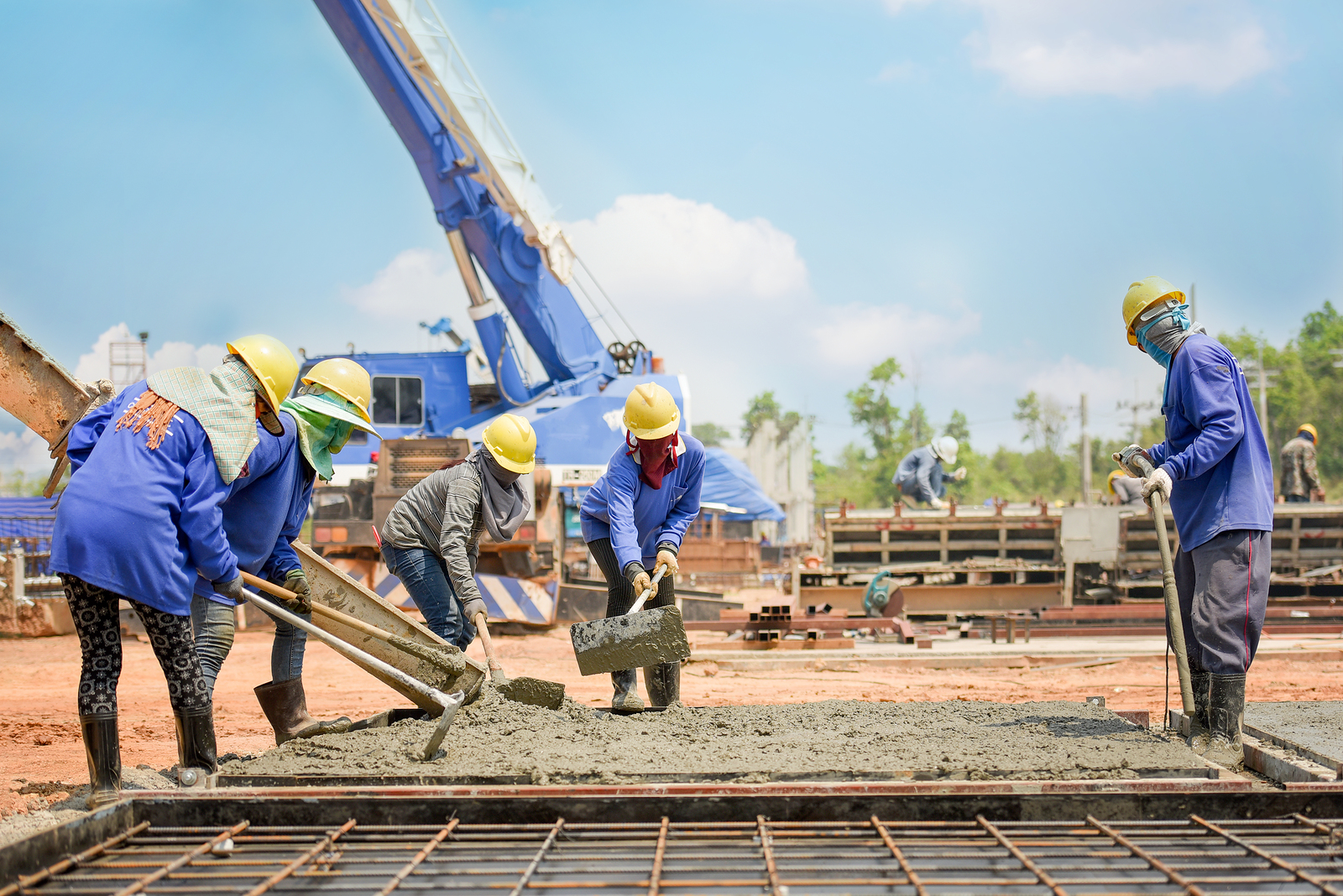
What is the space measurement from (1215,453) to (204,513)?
141 inches

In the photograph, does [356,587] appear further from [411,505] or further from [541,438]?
[541,438]

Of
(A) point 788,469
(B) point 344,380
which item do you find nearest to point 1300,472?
(B) point 344,380

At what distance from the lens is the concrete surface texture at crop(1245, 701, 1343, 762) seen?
361 centimetres

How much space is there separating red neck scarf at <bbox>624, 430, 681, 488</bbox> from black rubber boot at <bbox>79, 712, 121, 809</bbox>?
2584mm

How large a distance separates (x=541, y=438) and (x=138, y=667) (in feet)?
26.3

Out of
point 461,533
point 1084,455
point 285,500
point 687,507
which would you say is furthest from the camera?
point 1084,455

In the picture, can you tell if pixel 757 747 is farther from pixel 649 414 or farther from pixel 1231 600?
pixel 1231 600

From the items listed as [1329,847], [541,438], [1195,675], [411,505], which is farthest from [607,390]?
[1329,847]

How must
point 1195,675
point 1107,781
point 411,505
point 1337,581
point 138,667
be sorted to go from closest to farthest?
point 1107,781 < point 1195,675 < point 411,505 < point 138,667 < point 1337,581

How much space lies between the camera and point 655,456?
5.09 m

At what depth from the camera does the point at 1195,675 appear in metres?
3.94

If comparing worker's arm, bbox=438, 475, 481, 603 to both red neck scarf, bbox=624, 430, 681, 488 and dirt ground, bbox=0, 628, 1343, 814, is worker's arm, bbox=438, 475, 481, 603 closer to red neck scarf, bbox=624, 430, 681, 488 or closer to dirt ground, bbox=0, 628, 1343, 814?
red neck scarf, bbox=624, 430, 681, 488

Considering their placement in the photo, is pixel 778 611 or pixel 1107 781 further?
pixel 778 611

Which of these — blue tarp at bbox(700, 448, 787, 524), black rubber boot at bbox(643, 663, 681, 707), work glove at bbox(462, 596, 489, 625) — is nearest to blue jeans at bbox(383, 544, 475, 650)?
work glove at bbox(462, 596, 489, 625)
